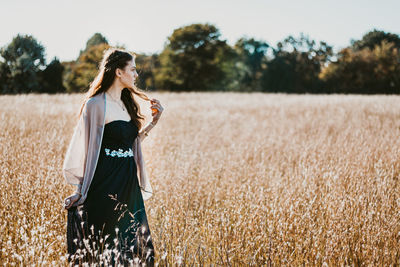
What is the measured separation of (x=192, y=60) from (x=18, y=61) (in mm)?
33293

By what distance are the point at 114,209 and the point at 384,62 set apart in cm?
4545

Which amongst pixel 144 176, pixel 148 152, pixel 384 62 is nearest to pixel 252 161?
pixel 148 152

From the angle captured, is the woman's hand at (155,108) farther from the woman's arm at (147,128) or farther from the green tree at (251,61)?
the green tree at (251,61)

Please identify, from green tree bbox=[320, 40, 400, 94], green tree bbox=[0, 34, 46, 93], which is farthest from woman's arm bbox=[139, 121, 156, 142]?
green tree bbox=[320, 40, 400, 94]

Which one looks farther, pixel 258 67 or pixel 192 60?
pixel 258 67

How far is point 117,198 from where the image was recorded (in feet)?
7.92

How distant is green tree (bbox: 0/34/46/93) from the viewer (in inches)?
453

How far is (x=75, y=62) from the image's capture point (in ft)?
173

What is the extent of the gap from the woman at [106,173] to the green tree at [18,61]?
32.4ft

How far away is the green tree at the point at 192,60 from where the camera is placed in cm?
4403

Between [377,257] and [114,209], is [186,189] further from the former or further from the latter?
[377,257]

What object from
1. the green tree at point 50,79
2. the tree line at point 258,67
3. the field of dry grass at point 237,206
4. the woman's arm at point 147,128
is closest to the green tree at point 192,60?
the tree line at point 258,67

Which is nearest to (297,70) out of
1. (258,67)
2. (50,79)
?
(258,67)

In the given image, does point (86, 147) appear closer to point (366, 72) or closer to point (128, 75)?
point (128, 75)
